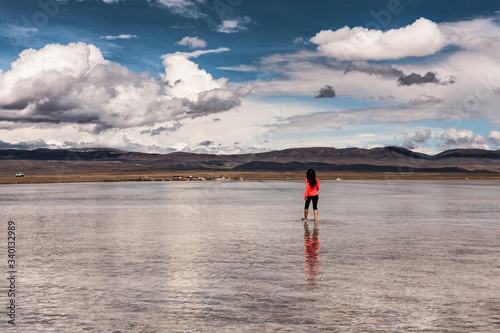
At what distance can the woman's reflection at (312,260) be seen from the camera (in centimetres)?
974

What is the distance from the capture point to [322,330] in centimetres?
666

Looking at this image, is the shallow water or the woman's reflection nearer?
the shallow water

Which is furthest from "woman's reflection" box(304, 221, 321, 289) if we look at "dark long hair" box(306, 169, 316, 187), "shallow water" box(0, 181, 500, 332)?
"dark long hair" box(306, 169, 316, 187)

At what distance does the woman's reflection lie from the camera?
9742 mm

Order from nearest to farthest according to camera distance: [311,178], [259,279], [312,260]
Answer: [259,279], [312,260], [311,178]

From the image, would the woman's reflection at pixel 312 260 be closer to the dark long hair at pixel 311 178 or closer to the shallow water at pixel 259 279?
the shallow water at pixel 259 279

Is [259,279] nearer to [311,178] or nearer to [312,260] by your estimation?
[312,260]

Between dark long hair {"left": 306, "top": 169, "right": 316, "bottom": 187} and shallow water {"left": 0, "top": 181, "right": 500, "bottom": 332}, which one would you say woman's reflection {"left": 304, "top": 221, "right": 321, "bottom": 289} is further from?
dark long hair {"left": 306, "top": 169, "right": 316, "bottom": 187}

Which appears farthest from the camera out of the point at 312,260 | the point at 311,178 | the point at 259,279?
the point at 311,178

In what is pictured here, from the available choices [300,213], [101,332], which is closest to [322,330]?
[101,332]

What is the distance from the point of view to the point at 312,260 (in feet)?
39.4

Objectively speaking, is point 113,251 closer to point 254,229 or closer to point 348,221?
point 254,229

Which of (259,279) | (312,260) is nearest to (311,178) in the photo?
(312,260)

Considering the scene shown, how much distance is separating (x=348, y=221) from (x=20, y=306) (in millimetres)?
16001
